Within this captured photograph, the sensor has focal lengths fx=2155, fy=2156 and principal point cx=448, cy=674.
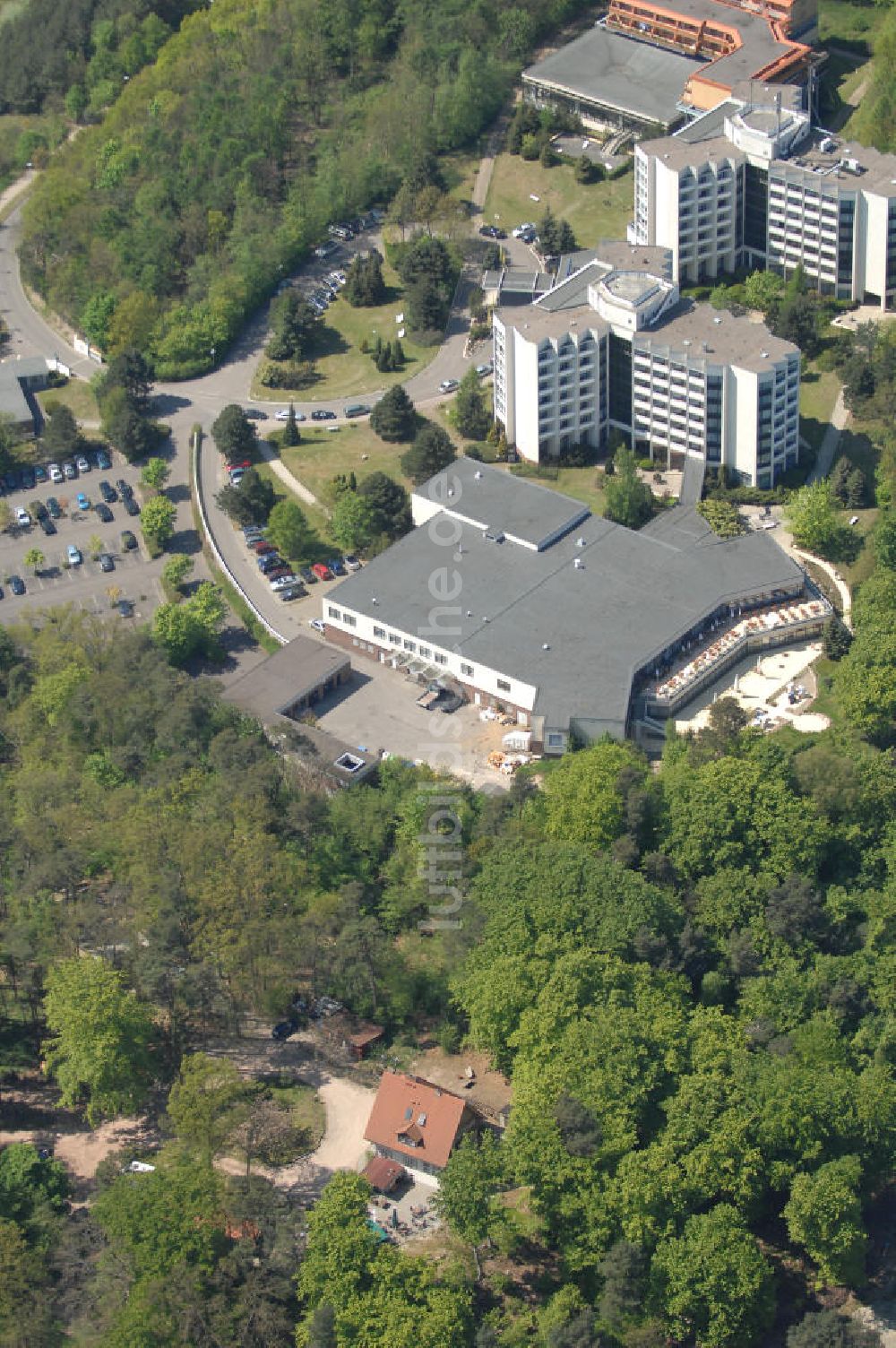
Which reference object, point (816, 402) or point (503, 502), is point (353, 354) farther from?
point (816, 402)

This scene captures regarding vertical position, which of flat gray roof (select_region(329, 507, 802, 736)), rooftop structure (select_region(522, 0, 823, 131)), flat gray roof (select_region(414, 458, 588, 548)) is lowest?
flat gray roof (select_region(329, 507, 802, 736))

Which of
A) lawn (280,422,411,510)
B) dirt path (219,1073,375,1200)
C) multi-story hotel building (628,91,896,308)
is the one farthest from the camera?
multi-story hotel building (628,91,896,308)

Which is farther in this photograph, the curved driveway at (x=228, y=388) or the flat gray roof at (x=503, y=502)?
the curved driveway at (x=228, y=388)

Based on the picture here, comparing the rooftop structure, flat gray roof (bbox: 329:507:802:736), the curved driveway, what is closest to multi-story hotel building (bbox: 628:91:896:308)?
the rooftop structure

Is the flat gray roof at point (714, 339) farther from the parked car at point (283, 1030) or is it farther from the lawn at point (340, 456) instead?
the parked car at point (283, 1030)

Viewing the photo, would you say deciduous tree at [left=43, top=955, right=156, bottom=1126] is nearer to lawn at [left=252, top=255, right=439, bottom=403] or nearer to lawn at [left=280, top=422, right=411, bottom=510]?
lawn at [left=280, top=422, right=411, bottom=510]

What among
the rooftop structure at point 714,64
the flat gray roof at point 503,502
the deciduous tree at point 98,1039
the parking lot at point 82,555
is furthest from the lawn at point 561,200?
the deciduous tree at point 98,1039
